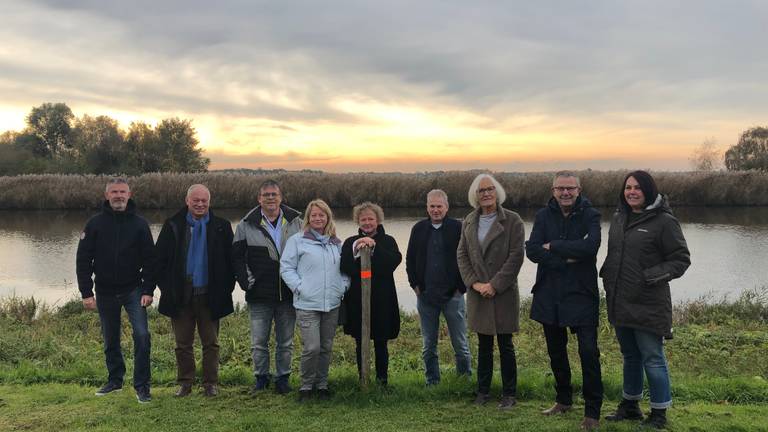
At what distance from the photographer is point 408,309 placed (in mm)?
11016

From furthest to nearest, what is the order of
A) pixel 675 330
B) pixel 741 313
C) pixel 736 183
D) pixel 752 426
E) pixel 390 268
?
pixel 736 183 < pixel 741 313 < pixel 675 330 < pixel 390 268 < pixel 752 426

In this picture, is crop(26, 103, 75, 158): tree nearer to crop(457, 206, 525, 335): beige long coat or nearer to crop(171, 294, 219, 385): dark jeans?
crop(171, 294, 219, 385): dark jeans

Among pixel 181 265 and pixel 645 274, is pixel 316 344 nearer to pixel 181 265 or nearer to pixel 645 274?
pixel 181 265

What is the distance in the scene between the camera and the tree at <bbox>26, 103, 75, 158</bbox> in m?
55.8

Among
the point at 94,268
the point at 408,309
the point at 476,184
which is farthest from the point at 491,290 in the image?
the point at 408,309

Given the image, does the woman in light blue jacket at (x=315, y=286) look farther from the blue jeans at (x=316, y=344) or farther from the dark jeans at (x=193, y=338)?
the dark jeans at (x=193, y=338)

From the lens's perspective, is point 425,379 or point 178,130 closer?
point 425,379

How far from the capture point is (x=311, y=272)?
4.86 m

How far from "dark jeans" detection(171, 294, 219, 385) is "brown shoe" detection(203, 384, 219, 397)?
0.13 feet

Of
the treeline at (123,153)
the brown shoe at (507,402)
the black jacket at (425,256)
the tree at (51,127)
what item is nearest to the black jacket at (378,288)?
the black jacket at (425,256)

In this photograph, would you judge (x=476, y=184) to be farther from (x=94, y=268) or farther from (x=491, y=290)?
(x=94, y=268)

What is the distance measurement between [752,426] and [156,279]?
16.7ft

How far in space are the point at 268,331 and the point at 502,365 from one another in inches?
87.5

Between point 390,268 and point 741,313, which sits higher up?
point 390,268
